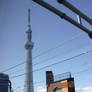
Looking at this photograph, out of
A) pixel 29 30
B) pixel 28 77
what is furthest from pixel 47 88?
pixel 29 30

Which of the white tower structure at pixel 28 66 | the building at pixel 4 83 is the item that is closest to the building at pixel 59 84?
the building at pixel 4 83

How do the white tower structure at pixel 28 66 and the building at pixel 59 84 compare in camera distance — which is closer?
the building at pixel 59 84

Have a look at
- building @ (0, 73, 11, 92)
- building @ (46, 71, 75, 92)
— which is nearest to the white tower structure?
building @ (0, 73, 11, 92)

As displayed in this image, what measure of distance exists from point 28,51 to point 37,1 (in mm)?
143386

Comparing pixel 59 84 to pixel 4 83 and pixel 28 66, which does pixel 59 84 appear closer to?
pixel 4 83

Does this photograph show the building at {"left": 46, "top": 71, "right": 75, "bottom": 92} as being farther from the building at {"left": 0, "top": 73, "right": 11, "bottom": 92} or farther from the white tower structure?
the white tower structure

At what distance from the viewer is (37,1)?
25.3ft

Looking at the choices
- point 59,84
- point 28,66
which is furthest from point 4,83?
point 59,84

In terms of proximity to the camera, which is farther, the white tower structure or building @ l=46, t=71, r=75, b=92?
the white tower structure

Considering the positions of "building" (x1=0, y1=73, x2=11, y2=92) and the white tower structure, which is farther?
the white tower structure

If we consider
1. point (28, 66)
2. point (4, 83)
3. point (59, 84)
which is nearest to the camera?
point (59, 84)

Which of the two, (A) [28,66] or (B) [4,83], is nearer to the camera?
(B) [4,83]

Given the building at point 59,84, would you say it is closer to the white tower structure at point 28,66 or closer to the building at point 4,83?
the building at point 4,83

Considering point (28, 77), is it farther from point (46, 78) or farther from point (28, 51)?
point (46, 78)
